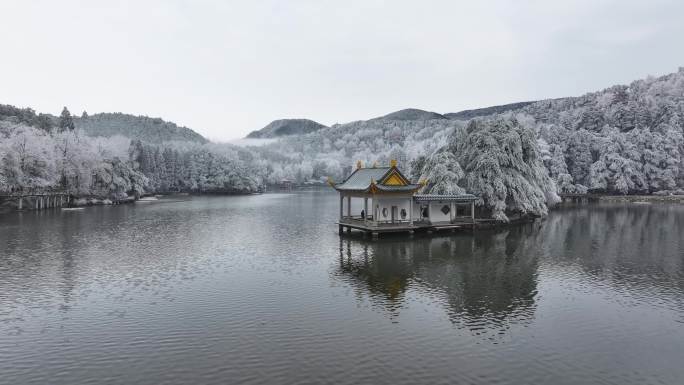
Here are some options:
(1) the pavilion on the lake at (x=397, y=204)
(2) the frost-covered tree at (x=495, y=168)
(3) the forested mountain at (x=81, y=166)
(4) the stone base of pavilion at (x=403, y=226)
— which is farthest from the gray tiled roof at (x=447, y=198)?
(3) the forested mountain at (x=81, y=166)

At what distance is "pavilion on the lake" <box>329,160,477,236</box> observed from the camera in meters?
44.2

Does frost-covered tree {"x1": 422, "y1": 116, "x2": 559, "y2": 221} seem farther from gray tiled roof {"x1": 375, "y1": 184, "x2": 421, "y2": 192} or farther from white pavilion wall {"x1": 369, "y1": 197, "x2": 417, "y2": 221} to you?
gray tiled roof {"x1": 375, "y1": 184, "x2": 421, "y2": 192}

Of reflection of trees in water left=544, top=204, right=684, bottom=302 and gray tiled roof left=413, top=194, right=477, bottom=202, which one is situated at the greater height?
gray tiled roof left=413, top=194, right=477, bottom=202

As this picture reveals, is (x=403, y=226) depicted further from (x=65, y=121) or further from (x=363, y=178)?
(x=65, y=121)

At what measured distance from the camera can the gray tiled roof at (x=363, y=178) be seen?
45.2 meters

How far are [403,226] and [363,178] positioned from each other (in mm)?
6551

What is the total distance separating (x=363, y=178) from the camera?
4703cm

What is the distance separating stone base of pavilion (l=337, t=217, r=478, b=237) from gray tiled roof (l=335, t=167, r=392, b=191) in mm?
3547

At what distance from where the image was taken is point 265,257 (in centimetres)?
3553

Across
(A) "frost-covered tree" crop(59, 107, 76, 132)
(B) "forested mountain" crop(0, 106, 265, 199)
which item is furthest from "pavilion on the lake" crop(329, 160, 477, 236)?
(A) "frost-covered tree" crop(59, 107, 76, 132)

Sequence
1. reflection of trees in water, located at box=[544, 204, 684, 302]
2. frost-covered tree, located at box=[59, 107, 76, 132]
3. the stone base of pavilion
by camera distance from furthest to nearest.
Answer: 1. frost-covered tree, located at box=[59, 107, 76, 132]
2. the stone base of pavilion
3. reflection of trees in water, located at box=[544, 204, 684, 302]

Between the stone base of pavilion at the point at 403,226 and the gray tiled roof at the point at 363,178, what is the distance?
355 cm

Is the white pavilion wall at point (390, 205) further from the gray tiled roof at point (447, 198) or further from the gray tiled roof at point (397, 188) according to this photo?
the gray tiled roof at point (397, 188)

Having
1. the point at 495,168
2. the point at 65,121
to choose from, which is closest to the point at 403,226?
the point at 495,168
